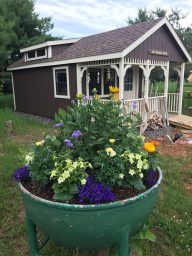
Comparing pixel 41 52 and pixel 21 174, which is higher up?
pixel 41 52

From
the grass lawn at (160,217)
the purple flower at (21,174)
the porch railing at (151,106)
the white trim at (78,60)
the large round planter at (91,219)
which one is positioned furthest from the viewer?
the porch railing at (151,106)

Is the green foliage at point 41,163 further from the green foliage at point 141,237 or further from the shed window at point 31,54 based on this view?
the shed window at point 31,54

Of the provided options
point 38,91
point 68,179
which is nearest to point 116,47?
point 38,91

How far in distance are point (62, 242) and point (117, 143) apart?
0.88m

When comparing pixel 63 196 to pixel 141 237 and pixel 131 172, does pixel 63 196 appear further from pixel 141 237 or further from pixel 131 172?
pixel 141 237

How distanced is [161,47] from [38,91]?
20.3 feet

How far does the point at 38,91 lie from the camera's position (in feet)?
39.5

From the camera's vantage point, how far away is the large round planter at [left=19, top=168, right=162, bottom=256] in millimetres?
1597

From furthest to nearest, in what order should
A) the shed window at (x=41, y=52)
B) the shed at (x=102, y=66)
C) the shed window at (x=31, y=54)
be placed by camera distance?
the shed window at (x=31, y=54) → the shed window at (x=41, y=52) → the shed at (x=102, y=66)

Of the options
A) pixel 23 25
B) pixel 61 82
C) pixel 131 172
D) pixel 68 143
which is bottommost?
pixel 131 172

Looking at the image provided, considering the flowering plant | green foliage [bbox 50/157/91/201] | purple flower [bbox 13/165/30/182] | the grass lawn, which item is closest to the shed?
the grass lawn

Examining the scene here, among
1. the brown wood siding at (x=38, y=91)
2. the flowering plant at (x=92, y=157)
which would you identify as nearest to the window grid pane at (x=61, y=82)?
the brown wood siding at (x=38, y=91)

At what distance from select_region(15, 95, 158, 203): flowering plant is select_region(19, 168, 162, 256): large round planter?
10 centimetres

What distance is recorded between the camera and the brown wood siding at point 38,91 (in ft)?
33.8
